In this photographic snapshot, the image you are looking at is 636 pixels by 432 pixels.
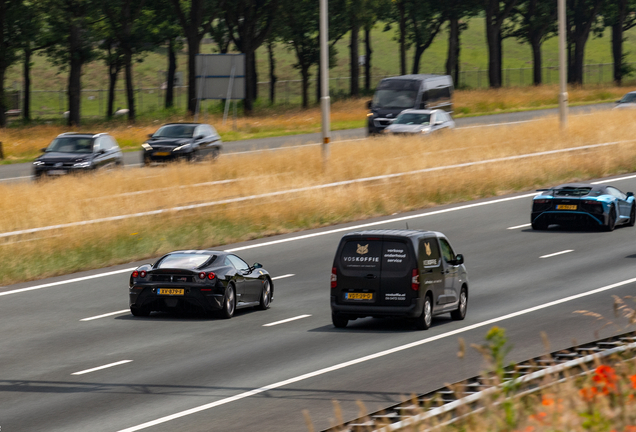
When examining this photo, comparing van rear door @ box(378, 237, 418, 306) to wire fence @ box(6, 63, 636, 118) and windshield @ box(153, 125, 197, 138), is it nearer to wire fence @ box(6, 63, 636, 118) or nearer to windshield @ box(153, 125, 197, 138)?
windshield @ box(153, 125, 197, 138)

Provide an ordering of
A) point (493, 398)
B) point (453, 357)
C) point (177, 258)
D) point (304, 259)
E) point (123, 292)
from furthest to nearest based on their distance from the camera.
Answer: point (304, 259), point (123, 292), point (177, 258), point (453, 357), point (493, 398)

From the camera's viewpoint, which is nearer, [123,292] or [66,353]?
[66,353]

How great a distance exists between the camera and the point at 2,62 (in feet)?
198

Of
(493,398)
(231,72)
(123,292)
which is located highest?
(231,72)

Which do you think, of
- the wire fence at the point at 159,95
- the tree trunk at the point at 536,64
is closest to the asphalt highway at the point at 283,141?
the wire fence at the point at 159,95

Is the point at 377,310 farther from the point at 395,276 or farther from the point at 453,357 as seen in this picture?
the point at 453,357

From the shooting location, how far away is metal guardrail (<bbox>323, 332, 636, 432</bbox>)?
25.9 ft

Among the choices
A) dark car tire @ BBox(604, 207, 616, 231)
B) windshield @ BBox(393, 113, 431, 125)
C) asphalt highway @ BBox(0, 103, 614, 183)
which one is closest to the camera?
dark car tire @ BBox(604, 207, 616, 231)

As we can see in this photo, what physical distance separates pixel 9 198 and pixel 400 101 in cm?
2439

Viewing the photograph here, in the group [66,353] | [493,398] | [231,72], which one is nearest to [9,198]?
[66,353]

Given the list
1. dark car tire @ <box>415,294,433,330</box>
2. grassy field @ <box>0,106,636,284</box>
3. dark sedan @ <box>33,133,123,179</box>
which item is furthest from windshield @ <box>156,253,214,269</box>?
dark sedan @ <box>33,133,123,179</box>

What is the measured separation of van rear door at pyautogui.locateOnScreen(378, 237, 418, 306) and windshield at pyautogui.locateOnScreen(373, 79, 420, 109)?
101ft

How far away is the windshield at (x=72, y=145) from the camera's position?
35094 mm

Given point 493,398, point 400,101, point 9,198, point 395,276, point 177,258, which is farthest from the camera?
point 400,101
